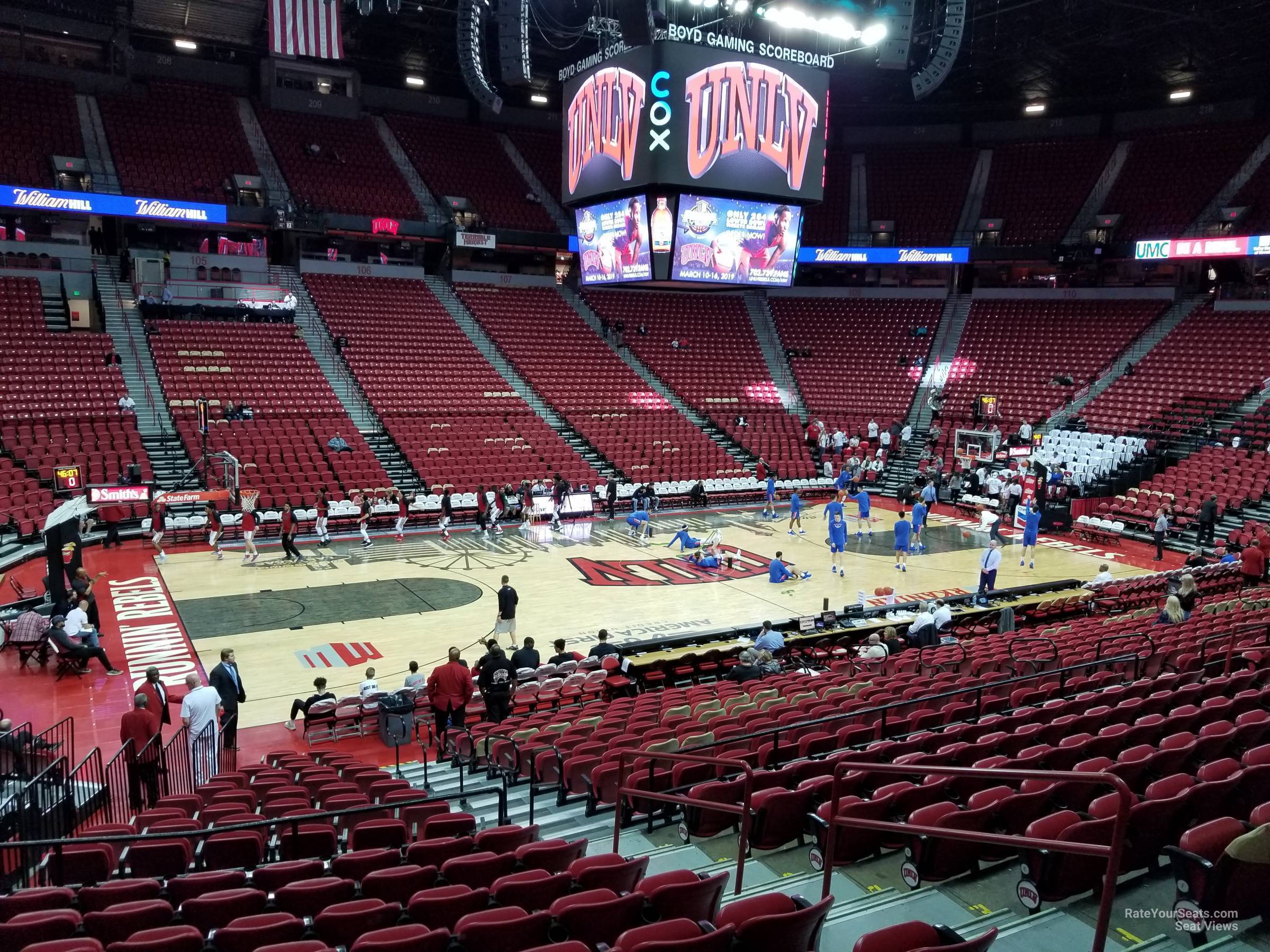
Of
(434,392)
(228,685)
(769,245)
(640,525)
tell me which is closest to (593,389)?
(434,392)

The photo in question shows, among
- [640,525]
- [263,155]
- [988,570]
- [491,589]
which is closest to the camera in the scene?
[988,570]

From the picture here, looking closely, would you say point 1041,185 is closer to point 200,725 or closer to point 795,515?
point 795,515

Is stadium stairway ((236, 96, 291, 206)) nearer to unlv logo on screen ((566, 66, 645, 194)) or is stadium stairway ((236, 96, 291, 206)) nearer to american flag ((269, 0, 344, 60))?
american flag ((269, 0, 344, 60))

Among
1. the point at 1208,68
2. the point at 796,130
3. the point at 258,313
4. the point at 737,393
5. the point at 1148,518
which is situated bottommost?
the point at 1148,518

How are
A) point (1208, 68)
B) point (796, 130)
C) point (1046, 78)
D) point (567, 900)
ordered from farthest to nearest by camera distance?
point (1046, 78) → point (1208, 68) → point (796, 130) → point (567, 900)

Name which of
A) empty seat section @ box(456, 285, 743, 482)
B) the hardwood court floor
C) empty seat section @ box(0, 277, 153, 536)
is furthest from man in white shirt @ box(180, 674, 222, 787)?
empty seat section @ box(456, 285, 743, 482)

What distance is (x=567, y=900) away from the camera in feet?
13.5

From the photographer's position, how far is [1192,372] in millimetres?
30812

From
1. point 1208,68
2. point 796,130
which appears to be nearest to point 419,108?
point 796,130

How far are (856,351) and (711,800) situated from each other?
113 feet

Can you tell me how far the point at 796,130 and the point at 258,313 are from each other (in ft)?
Answer: 65.3

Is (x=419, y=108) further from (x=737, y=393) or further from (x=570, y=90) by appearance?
(x=570, y=90)

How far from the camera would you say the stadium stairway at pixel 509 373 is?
98.2 feet

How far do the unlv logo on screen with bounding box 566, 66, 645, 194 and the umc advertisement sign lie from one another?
0.02 meters
